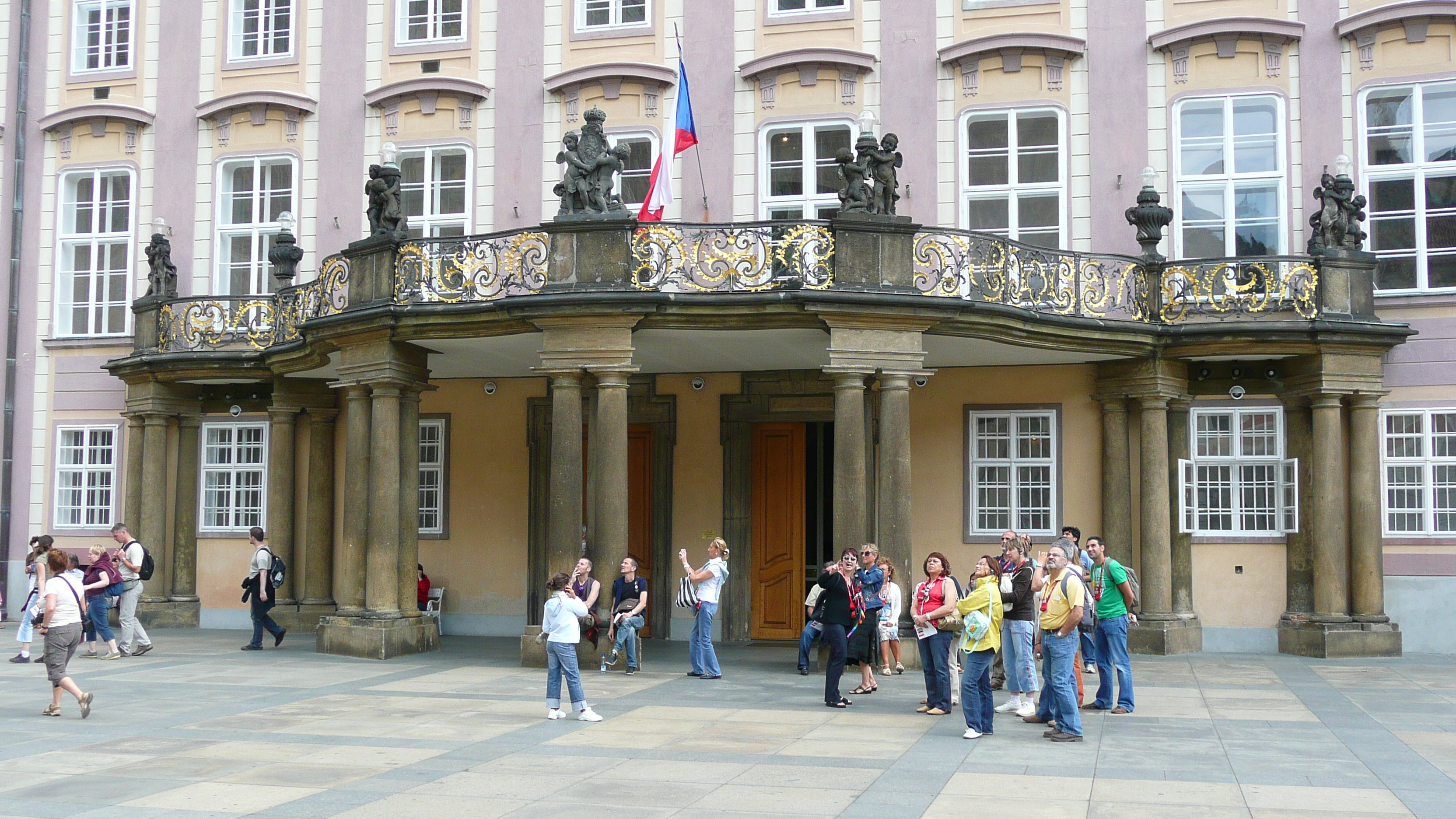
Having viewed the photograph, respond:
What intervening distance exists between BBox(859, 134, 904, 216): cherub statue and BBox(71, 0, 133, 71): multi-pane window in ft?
46.7

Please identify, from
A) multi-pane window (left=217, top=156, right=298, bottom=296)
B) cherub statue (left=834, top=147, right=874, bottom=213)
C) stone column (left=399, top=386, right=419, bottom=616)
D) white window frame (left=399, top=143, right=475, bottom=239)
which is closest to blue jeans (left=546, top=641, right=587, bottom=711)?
stone column (left=399, top=386, right=419, bottom=616)

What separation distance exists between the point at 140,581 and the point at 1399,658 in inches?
642

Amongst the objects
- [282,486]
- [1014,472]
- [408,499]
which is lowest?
[408,499]

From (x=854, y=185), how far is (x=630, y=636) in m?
5.73

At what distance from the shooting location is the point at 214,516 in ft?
75.3

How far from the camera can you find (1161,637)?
1809cm

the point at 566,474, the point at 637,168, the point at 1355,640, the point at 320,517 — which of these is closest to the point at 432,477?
the point at 320,517

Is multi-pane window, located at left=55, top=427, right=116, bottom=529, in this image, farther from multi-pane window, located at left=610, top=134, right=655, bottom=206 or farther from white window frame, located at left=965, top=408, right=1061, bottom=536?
white window frame, located at left=965, top=408, right=1061, bottom=536

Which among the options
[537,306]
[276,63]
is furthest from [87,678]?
[276,63]

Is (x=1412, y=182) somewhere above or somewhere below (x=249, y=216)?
below

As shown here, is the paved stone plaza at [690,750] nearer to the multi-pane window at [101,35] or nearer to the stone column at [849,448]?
the stone column at [849,448]

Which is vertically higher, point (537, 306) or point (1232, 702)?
point (537, 306)

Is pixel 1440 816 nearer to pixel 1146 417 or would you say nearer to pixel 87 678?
pixel 1146 417

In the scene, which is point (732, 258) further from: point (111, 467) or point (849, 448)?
point (111, 467)
